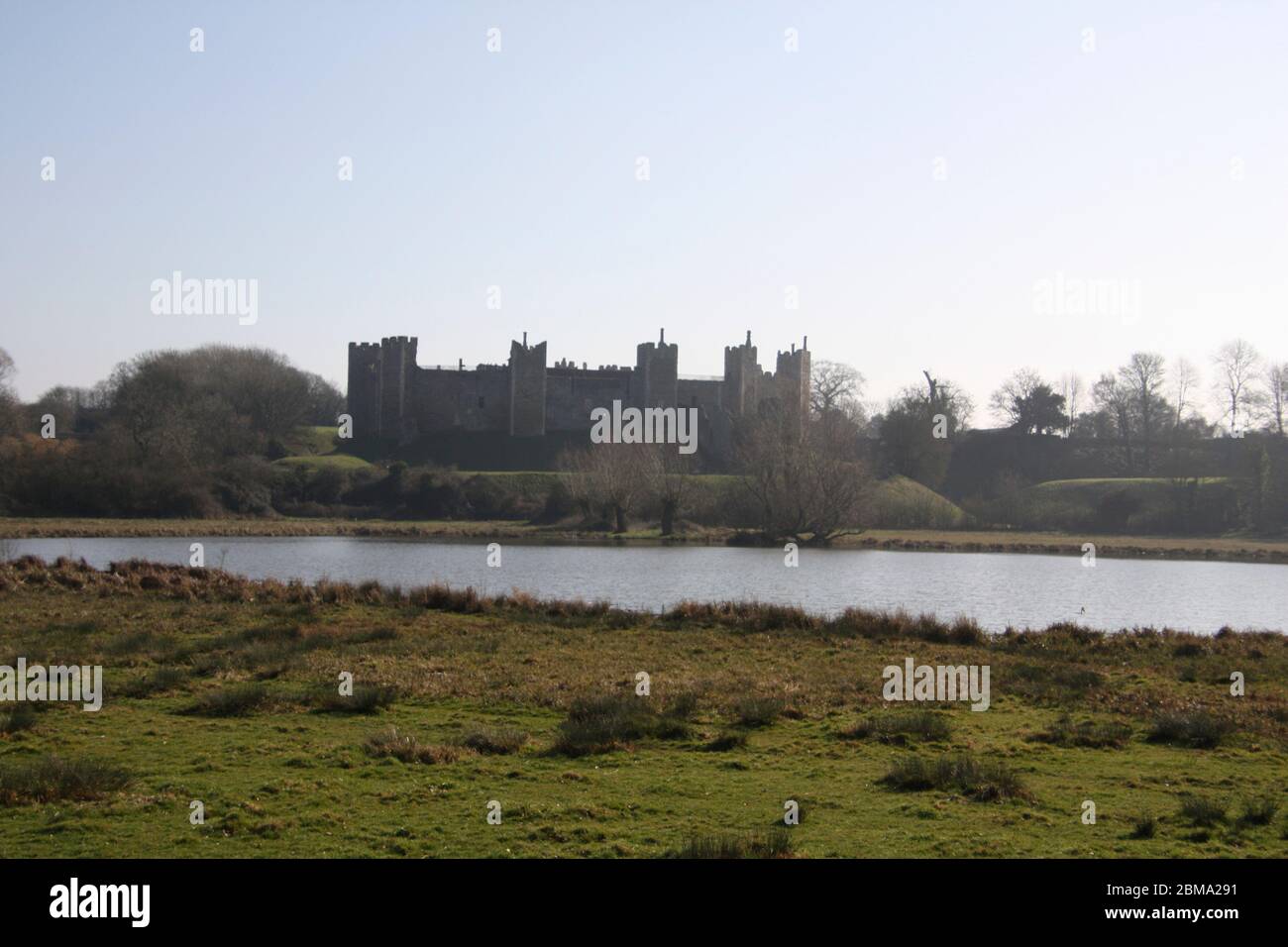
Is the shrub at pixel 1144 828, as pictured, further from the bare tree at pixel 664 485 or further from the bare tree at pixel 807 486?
the bare tree at pixel 664 485

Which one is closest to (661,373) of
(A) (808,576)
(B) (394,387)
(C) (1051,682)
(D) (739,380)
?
(D) (739,380)

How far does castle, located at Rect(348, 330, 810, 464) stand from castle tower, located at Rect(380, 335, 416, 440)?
7cm

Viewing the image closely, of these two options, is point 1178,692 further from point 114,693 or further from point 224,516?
point 224,516

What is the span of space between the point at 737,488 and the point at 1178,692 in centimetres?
4914

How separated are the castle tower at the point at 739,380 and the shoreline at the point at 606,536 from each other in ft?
80.3

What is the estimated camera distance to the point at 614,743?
38.1 ft

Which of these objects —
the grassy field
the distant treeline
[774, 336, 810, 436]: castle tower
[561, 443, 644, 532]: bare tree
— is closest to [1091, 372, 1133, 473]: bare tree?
the distant treeline

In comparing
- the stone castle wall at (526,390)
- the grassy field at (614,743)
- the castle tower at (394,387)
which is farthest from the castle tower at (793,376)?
the grassy field at (614,743)

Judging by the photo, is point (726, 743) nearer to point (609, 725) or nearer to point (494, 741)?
point (609, 725)

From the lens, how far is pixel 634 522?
6228 centimetres

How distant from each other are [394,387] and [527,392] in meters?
9.52

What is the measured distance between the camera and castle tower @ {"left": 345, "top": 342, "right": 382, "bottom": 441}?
85.2 m

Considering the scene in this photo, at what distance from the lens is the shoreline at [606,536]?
175 feet
